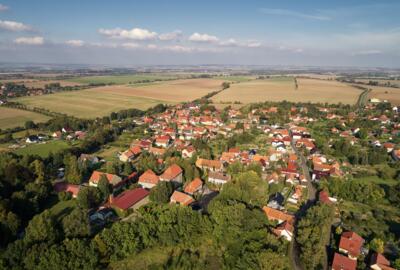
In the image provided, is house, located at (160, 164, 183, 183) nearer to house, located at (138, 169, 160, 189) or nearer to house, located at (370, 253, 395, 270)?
house, located at (138, 169, 160, 189)

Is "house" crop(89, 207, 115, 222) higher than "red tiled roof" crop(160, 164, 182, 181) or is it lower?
lower

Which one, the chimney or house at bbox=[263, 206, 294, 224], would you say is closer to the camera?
house at bbox=[263, 206, 294, 224]

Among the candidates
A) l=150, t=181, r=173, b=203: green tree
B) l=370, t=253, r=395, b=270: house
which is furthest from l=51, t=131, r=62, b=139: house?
l=370, t=253, r=395, b=270: house

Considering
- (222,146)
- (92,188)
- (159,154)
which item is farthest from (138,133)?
(92,188)

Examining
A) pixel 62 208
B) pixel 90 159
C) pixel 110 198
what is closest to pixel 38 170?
pixel 62 208

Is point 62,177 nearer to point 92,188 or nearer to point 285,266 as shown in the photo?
point 92,188

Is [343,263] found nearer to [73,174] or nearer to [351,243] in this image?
[351,243]

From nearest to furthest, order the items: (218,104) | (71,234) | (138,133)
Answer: (71,234) < (138,133) < (218,104)
